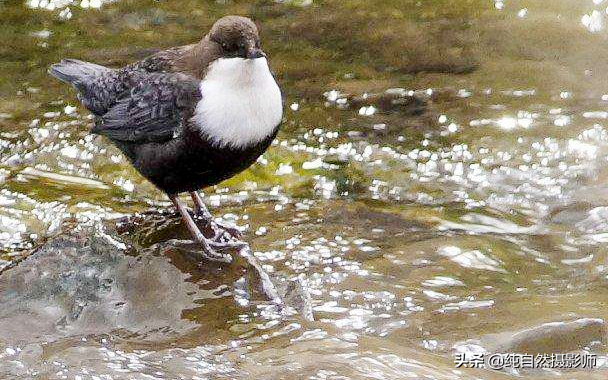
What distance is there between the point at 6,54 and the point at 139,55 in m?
0.94

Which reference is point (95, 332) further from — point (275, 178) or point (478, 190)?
point (478, 190)

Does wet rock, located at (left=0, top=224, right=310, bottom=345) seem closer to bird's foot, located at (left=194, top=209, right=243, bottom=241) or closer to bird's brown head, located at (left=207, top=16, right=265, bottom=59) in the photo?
bird's foot, located at (left=194, top=209, right=243, bottom=241)

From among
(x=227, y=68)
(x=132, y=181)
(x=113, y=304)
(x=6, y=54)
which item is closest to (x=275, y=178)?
(x=132, y=181)

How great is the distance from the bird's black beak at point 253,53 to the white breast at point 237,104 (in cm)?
7

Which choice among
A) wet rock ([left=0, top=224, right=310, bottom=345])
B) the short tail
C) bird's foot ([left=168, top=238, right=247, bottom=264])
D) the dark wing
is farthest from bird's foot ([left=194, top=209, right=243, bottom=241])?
the short tail

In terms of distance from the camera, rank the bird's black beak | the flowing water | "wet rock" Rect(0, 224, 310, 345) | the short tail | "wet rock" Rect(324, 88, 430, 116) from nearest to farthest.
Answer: the flowing water → "wet rock" Rect(0, 224, 310, 345) → the bird's black beak → the short tail → "wet rock" Rect(324, 88, 430, 116)

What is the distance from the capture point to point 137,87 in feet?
14.3

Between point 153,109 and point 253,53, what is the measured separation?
605 millimetres

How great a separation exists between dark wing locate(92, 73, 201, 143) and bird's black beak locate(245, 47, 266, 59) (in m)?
0.28

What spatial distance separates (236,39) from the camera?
3.88m

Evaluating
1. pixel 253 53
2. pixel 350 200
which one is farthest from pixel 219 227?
pixel 350 200

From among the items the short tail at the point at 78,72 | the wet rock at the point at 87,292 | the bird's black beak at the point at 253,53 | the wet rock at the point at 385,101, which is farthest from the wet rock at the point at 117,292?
the wet rock at the point at 385,101

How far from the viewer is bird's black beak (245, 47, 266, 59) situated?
3.78 metres

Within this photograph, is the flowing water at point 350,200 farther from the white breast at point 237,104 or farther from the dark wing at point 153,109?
the white breast at point 237,104
